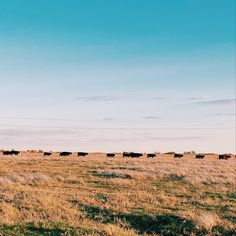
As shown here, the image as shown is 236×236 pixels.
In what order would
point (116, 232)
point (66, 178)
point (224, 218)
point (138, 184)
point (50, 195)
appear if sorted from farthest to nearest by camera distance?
1. point (66, 178)
2. point (138, 184)
3. point (50, 195)
4. point (224, 218)
5. point (116, 232)

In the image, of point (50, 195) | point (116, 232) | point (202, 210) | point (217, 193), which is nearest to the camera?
point (116, 232)

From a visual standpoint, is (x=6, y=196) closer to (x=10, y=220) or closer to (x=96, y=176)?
(x=10, y=220)

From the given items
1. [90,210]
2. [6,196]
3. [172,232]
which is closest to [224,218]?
[172,232]

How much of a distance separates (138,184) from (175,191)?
383cm

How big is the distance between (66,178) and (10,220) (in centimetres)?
1496

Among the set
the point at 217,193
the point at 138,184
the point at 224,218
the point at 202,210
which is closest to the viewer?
the point at 224,218

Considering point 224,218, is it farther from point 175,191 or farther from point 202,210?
point 175,191

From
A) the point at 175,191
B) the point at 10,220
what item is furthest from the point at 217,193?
the point at 10,220

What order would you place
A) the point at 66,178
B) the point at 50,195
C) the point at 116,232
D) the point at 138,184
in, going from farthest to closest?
the point at 66,178 < the point at 138,184 < the point at 50,195 < the point at 116,232

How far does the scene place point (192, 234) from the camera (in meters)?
15.7

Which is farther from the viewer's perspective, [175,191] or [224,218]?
[175,191]

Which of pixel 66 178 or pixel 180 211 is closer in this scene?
pixel 180 211

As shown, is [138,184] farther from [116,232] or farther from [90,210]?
[116,232]

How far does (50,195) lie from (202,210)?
712 cm
